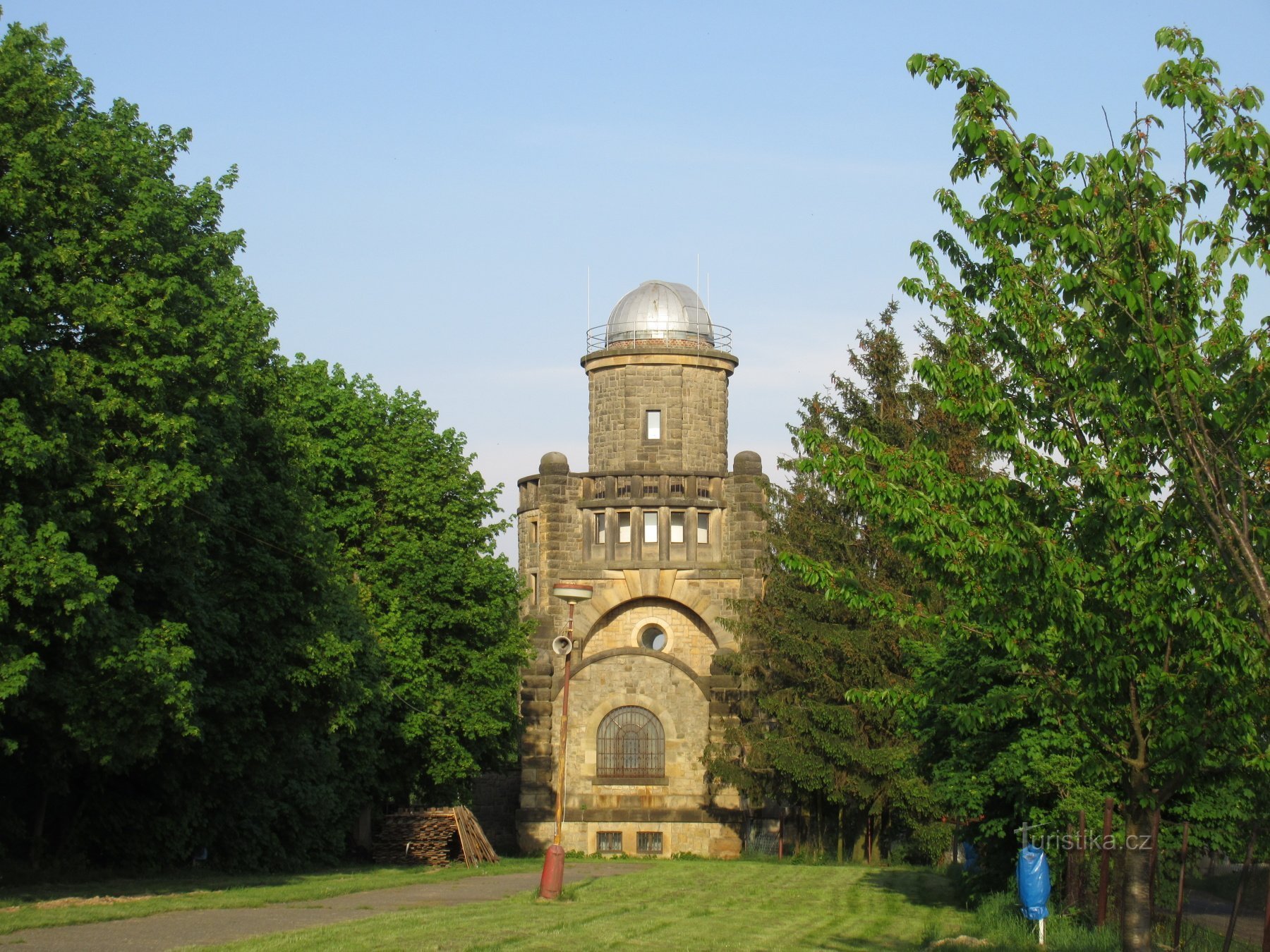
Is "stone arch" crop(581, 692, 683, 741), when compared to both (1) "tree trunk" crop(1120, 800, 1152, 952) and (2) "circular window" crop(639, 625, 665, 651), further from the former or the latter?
(1) "tree trunk" crop(1120, 800, 1152, 952)

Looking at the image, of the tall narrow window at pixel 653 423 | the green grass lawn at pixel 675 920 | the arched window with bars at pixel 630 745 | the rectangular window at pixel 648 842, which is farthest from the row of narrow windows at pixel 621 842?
the green grass lawn at pixel 675 920

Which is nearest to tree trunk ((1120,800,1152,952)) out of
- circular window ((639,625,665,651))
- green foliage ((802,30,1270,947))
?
green foliage ((802,30,1270,947))

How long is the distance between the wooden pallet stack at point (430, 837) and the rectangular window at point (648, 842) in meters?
8.79

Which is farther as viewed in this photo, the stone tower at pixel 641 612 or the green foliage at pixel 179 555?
the stone tower at pixel 641 612

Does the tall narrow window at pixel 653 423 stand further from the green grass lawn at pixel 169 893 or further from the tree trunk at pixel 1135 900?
the tree trunk at pixel 1135 900

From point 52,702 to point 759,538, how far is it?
26.7m

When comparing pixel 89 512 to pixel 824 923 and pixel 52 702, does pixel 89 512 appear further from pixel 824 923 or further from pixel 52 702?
pixel 824 923

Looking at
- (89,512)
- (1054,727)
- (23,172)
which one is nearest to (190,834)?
(89,512)

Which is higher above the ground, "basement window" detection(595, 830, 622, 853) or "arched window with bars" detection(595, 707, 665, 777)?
"arched window with bars" detection(595, 707, 665, 777)

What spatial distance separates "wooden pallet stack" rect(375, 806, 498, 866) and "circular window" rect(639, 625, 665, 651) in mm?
11088

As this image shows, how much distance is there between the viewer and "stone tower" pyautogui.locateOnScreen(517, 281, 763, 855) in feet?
142

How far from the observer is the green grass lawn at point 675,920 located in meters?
15.5

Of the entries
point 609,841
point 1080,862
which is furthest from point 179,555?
point 609,841

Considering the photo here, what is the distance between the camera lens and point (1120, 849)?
623 inches
